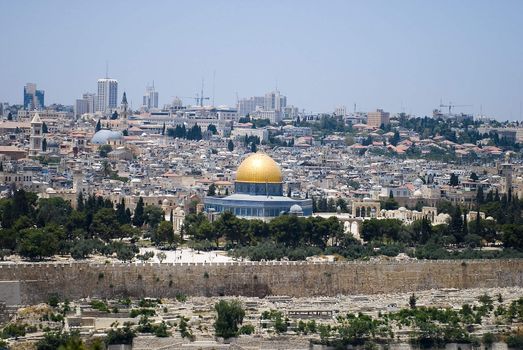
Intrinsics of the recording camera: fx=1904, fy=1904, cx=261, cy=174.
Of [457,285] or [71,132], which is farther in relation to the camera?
[71,132]

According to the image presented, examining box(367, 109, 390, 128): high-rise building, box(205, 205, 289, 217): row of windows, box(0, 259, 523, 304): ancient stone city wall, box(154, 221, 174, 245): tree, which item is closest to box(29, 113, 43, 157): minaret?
box(205, 205, 289, 217): row of windows

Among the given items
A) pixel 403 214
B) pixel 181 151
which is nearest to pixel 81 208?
pixel 403 214

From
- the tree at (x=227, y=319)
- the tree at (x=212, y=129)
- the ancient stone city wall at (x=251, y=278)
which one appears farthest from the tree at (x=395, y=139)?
the tree at (x=227, y=319)

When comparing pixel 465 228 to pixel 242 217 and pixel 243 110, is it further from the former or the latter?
pixel 243 110

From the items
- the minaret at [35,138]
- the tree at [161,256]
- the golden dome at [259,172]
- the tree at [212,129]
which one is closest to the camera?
the tree at [161,256]

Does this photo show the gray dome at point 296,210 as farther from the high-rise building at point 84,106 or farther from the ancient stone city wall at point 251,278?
the high-rise building at point 84,106

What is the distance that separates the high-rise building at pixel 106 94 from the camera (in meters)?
184

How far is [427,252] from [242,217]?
1194 cm

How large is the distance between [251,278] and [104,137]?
64.7 m

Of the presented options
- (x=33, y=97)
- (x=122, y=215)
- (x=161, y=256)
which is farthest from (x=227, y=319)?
(x=33, y=97)

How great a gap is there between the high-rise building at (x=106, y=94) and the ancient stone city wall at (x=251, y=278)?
408 ft

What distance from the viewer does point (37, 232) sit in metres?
59.8

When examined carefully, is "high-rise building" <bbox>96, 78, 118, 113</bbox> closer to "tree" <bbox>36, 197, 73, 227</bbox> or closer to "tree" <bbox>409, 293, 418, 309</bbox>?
"tree" <bbox>36, 197, 73, 227</bbox>

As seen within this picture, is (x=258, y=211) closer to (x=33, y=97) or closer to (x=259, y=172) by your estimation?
(x=259, y=172)
